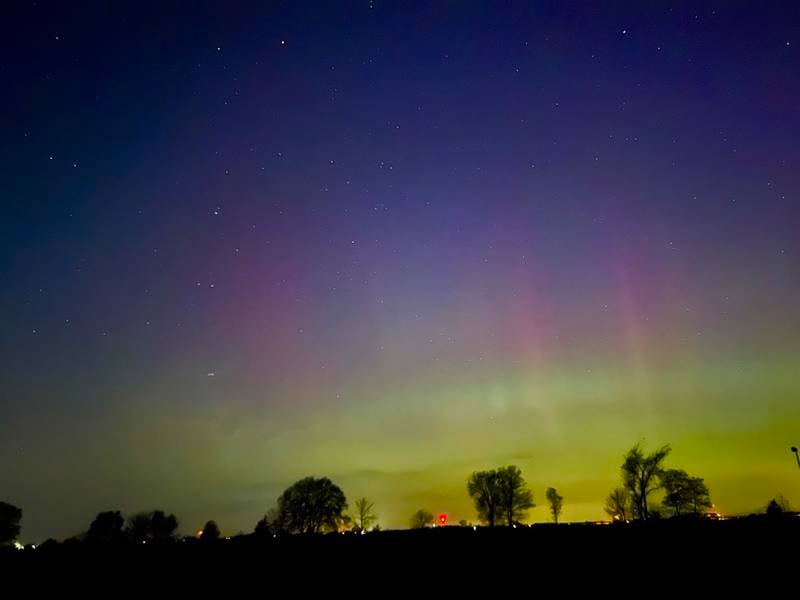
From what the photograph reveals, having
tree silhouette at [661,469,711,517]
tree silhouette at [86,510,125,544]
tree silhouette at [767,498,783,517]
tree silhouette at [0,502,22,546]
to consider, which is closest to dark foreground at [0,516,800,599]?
tree silhouette at [767,498,783,517]

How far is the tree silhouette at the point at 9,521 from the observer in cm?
10738

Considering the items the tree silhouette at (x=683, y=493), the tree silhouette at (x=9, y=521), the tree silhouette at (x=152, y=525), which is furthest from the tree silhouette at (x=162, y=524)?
the tree silhouette at (x=683, y=493)

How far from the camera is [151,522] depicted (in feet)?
417

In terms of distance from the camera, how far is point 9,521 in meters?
110

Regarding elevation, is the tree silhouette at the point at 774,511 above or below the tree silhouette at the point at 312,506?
below

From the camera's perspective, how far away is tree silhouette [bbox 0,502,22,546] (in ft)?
352

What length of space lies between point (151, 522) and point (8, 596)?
436ft

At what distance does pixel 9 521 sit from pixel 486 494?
9971 cm

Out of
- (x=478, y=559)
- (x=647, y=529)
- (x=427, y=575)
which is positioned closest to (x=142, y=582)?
(x=427, y=575)

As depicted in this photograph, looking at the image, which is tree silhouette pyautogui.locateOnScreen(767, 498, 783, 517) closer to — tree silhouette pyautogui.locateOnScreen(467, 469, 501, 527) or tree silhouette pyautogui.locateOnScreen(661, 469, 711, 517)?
tree silhouette pyautogui.locateOnScreen(661, 469, 711, 517)

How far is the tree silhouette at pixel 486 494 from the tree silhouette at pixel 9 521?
95299mm

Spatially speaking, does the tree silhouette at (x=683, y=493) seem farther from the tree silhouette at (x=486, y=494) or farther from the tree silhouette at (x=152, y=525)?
the tree silhouette at (x=152, y=525)

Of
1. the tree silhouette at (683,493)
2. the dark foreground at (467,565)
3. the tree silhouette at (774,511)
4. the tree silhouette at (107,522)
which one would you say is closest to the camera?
the dark foreground at (467,565)

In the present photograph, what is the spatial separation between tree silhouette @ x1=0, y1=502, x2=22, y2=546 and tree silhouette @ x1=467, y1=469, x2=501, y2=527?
313ft
